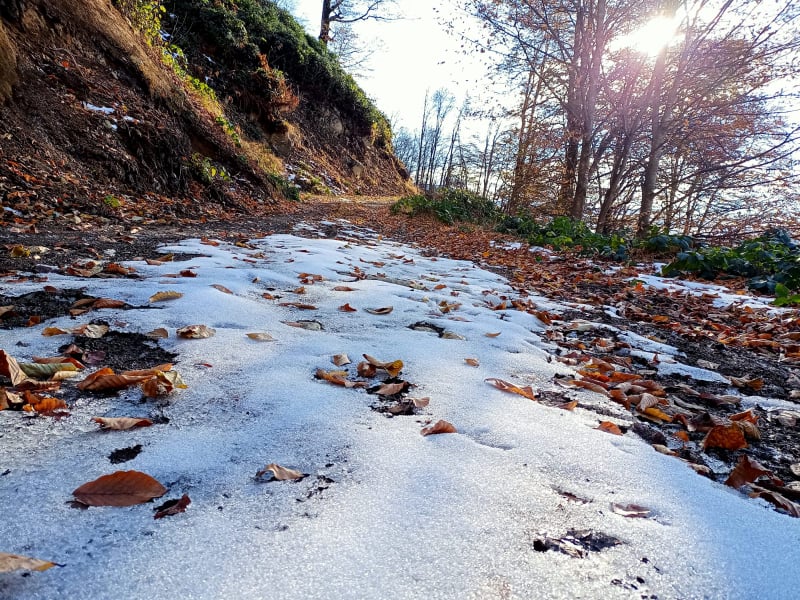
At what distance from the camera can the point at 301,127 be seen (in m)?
16.4

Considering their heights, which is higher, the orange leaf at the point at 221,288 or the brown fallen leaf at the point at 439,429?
the orange leaf at the point at 221,288

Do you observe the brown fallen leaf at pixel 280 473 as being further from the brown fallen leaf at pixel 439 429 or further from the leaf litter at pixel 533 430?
the brown fallen leaf at pixel 439 429

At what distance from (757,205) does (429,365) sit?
11461 mm

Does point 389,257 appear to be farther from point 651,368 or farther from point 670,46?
point 670,46

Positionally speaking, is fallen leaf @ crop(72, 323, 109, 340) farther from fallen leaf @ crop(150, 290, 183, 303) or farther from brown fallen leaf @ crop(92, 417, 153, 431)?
brown fallen leaf @ crop(92, 417, 153, 431)

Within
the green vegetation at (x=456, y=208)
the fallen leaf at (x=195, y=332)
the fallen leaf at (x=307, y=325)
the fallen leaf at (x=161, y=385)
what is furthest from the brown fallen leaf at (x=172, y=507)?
the green vegetation at (x=456, y=208)

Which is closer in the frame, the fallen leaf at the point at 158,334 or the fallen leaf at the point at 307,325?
the fallen leaf at the point at 158,334

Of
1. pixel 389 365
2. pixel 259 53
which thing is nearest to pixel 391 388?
pixel 389 365

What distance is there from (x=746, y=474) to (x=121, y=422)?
5.21ft

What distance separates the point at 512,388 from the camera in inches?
58.4

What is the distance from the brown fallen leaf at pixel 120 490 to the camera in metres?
0.75

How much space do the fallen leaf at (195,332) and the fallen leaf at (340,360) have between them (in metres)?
0.49

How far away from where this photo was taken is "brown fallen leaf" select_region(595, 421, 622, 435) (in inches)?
50.4

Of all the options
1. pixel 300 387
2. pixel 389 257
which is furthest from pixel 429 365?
pixel 389 257
